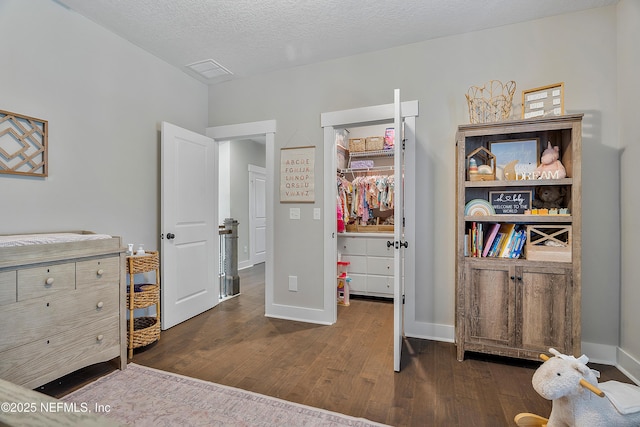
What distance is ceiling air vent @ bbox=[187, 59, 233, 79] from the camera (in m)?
3.16

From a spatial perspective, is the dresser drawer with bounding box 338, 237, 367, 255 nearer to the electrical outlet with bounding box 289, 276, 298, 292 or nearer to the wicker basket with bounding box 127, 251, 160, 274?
the electrical outlet with bounding box 289, 276, 298, 292

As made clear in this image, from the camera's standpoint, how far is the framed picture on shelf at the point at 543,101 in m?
2.22

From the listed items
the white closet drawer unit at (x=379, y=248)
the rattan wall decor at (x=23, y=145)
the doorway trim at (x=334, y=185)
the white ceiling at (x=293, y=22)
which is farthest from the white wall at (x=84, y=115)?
the white closet drawer unit at (x=379, y=248)

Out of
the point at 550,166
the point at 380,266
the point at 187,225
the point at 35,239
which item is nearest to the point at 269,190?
the point at 187,225

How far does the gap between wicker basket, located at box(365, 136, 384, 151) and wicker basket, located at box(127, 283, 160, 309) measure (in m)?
3.20

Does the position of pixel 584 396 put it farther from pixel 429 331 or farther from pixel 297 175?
pixel 297 175

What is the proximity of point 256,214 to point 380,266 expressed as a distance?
3.40 meters

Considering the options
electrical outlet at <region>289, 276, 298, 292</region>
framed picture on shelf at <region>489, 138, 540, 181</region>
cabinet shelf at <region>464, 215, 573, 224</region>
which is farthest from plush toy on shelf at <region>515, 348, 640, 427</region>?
electrical outlet at <region>289, 276, 298, 292</region>

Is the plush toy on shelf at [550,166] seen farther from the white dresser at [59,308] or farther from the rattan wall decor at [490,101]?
the white dresser at [59,308]

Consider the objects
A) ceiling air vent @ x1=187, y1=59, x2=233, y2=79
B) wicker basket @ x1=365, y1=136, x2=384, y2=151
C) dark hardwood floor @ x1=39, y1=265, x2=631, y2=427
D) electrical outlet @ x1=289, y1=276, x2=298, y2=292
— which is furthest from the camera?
wicker basket @ x1=365, y1=136, x2=384, y2=151

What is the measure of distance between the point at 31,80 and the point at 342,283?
3411mm

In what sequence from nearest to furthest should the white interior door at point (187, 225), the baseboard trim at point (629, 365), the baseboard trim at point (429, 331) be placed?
1. the baseboard trim at point (629, 365)
2. the baseboard trim at point (429, 331)
3. the white interior door at point (187, 225)

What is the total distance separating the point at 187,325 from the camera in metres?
3.06

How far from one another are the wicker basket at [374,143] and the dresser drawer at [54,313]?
136 inches
